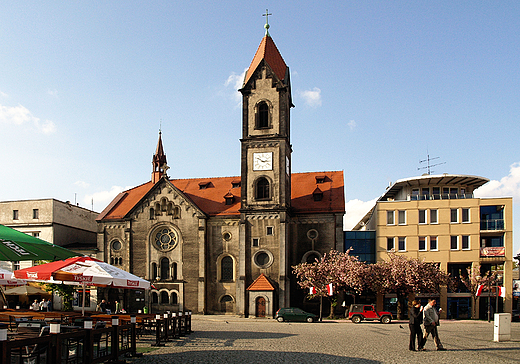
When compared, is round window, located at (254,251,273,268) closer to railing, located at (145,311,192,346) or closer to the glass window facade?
the glass window facade

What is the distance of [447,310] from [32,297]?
131 ft

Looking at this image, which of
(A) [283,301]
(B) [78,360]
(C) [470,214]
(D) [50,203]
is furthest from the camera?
(D) [50,203]

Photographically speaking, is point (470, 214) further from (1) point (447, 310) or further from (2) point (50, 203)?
(2) point (50, 203)

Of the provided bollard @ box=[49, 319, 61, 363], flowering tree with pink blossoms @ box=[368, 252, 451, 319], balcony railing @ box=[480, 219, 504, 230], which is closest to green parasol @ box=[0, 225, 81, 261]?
bollard @ box=[49, 319, 61, 363]

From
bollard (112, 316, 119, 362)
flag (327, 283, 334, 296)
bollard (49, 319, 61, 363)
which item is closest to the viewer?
bollard (49, 319, 61, 363)

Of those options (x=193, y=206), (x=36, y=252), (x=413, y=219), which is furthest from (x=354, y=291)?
(x=36, y=252)

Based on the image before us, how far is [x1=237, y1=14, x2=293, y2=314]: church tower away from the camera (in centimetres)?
4703

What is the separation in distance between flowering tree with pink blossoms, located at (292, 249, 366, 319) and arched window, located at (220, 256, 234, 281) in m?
7.06

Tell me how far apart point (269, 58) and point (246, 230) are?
1720 centimetres

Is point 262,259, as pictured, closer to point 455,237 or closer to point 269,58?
point 455,237

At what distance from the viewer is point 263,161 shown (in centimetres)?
4881

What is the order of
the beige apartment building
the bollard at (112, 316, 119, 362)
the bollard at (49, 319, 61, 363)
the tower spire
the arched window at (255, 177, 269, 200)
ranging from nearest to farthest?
the bollard at (49, 319, 61, 363), the bollard at (112, 316, 119, 362), the beige apartment building, the arched window at (255, 177, 269, 200), the tower spire

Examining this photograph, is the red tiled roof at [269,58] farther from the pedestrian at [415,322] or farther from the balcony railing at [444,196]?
the pedestrian at [415,322]

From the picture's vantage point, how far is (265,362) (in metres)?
15.2
